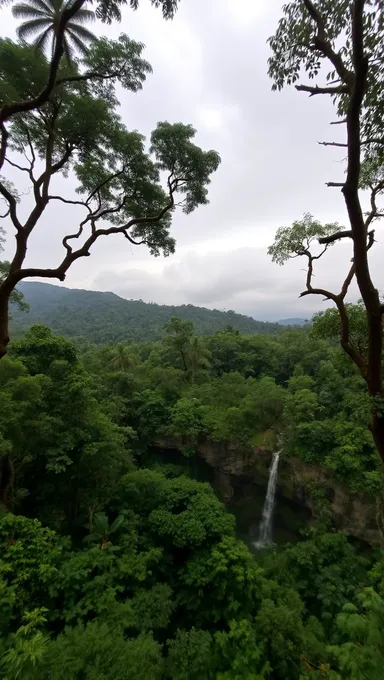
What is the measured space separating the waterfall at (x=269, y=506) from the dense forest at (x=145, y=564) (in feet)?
3.59

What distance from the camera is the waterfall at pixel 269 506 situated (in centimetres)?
1614

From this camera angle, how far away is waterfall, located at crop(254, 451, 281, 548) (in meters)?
16.1

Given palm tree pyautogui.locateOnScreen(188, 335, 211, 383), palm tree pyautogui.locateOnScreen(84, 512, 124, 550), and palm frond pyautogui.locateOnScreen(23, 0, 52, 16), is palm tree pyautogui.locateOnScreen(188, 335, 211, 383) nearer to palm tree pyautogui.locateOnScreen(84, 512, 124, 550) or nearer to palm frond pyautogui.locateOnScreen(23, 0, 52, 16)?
palm tree pyautogui.locateOnScreen(84, 512, 124, 550)

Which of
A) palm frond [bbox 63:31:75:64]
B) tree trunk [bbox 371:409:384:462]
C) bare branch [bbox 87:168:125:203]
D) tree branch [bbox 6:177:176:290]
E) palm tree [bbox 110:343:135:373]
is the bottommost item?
palm tree [bbox 110:343:135:373]

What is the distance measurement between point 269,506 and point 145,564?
10.9 meters

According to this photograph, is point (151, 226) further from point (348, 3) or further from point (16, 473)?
point (16, 473)

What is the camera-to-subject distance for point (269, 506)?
655 inches

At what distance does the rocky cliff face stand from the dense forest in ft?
2.55

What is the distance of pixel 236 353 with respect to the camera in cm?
2981

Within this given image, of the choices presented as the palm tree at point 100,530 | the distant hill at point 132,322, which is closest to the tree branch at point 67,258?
the palm tree at point 100,530

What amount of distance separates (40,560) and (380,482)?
11.4 meters

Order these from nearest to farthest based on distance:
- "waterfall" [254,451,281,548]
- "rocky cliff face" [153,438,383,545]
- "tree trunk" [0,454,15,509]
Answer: "tree trunk" [0,454,15,509] → "rocky cliff face" [153,438,383,545] → "waterfall" [254,451,281,548]

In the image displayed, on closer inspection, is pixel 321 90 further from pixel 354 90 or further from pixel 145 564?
pixel 145 564

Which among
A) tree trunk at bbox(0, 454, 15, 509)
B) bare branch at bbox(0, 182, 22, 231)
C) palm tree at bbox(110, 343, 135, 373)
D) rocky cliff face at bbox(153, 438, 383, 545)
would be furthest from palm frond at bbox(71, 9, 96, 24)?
palm tree at bbox(110, 343, 135, 373)
